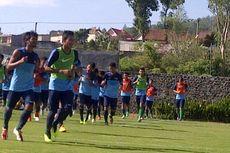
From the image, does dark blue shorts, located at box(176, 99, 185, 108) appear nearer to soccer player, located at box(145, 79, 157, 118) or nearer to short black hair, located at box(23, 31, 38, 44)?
soccer player, located at box(145, 79, 157, 118)

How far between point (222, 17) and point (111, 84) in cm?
4704

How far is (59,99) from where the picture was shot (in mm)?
13656

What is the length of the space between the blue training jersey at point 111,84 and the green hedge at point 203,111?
12249 millimetres

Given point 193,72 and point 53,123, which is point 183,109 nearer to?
point 193,72

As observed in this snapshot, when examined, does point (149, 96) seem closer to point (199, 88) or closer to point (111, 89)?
point (199, 88)

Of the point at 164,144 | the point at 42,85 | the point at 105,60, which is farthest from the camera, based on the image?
the point at 105,60

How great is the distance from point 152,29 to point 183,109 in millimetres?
75503

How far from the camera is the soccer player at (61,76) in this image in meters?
13.3

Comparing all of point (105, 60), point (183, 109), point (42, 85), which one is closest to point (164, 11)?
point (105, 60)

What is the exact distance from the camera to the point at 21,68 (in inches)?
519

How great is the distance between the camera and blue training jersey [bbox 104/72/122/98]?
22.7 m

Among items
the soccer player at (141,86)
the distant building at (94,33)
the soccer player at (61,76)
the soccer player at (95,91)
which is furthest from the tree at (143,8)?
the soccer player at (61,76)

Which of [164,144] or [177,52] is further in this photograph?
[177,52]

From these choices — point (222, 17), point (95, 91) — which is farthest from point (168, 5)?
point (95, 91)
